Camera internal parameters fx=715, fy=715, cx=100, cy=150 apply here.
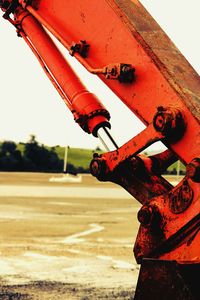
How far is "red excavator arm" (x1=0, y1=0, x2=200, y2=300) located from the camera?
3.52 meters

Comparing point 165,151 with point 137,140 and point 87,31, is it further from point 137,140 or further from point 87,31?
point 87,31

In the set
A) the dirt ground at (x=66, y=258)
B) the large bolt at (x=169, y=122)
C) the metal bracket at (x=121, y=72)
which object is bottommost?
the dirt ground at (x=66, y=258)

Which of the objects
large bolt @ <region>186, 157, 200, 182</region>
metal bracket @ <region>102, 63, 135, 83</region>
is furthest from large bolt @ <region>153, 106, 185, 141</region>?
metal bracket @ <region>102, 63, 135, 83</region>

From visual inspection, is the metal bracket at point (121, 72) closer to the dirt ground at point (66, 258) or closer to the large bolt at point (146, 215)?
the large bolt at point (146, 215)

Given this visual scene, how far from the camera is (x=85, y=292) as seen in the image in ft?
21.9

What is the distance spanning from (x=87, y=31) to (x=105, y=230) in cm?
896

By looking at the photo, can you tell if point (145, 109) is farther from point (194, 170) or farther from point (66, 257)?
point (66, 257)

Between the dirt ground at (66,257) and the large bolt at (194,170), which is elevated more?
the large bolt at (194,170)

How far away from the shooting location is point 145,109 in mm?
3916

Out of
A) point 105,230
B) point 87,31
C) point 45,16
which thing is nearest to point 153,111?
point 87,31

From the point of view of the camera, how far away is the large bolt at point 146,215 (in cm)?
366

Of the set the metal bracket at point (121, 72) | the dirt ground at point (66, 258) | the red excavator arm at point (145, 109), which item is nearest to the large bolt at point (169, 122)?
the red excavator arm at point (145, 109)

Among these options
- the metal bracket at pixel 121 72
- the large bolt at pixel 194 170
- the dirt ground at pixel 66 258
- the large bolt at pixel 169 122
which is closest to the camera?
the large bolt at pixel 194 170

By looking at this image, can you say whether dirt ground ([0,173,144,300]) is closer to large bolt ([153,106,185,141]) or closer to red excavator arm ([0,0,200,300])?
red excavator arm ([0,0,200,300])
